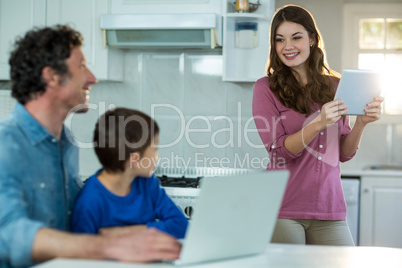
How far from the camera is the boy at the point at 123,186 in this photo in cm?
165

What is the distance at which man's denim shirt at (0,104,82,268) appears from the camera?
1.34 meters

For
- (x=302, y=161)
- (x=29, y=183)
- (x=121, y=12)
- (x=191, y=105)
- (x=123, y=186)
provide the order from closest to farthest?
1. (x=29, y=183)
2. (x=123, y=186)
3. (x=302, y=161)
4. (x=121, y=12)
5. (x=191, y=105)

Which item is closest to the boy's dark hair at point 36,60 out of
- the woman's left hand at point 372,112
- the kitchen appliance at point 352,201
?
the woman's left hand at point 372,112

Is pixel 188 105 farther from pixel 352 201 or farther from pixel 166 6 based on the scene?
pixel 352 201

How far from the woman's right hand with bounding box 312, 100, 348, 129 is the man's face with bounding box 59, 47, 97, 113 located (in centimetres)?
93

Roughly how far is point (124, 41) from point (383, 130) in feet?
7.11

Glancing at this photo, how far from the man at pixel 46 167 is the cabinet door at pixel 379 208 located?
267 cm

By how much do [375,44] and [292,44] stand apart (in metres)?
2.43

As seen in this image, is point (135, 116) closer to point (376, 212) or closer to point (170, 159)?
point (170, 159)

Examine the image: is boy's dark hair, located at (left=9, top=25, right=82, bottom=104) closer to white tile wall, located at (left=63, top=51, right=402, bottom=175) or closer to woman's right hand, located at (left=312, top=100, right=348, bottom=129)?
woman's right hand, located at (left=312, top=100, right=348, bottom=129)

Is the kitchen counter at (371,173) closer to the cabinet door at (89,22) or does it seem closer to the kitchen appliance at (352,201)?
the kitchen appliance at (352,201)

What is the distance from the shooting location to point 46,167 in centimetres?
157

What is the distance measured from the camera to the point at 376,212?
3.93 m

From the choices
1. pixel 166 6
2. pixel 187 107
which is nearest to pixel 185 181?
pixel 187 107
